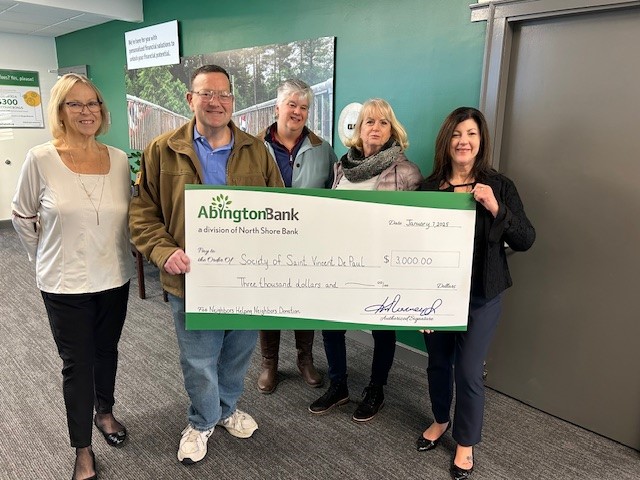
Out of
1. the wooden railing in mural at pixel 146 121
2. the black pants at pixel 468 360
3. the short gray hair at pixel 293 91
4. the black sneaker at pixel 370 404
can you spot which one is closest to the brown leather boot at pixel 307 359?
the black sneaker at pixel 370 404

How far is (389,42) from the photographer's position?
8.59ft

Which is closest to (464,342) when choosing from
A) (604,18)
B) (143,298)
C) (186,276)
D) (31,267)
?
(186,276)

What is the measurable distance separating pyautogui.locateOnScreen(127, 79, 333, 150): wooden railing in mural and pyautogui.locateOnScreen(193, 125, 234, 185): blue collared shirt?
58.5 inches

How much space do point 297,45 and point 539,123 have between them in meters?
1.73

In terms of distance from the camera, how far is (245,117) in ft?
12.3

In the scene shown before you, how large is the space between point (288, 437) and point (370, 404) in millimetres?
431

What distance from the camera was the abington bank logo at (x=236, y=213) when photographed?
1620 mm

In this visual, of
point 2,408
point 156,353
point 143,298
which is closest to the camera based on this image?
point 2,408

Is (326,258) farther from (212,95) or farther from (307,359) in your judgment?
(307,359)

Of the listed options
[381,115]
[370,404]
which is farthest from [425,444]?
[381,115]

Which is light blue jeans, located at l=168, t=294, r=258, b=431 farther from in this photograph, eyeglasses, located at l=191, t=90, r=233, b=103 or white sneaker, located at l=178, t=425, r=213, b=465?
eyeglasses, located at l=191, t=90, r=233, b=103

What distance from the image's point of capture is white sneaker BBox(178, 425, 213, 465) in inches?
75.4

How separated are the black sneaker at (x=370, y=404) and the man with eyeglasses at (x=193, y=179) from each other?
0.74 meters

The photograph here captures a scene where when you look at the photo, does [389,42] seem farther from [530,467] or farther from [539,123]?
[530,467]
